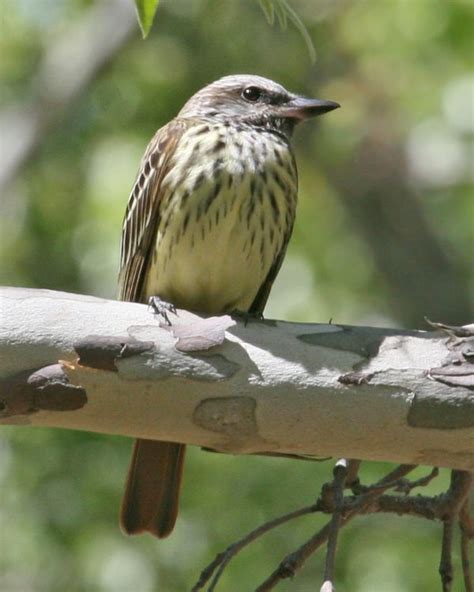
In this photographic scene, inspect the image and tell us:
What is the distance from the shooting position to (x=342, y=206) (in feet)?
29.7

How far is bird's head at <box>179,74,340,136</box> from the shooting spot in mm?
4406

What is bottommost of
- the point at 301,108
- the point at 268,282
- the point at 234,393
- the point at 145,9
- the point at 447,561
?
the point at 447,561

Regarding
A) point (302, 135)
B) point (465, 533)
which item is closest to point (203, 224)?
point (465, 533)

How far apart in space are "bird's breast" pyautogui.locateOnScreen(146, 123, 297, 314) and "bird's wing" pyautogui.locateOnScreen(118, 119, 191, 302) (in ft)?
0.14

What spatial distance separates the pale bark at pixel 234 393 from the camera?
2.65 metres

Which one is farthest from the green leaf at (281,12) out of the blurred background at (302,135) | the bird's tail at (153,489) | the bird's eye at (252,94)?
the blurred background at (302,135)

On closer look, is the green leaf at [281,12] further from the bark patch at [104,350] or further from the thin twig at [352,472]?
the thin twig at [352,472]

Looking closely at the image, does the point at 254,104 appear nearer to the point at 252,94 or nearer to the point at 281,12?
the point at 252,94

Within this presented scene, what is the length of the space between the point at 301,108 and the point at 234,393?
76.2 inches

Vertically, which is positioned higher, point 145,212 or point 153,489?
point 145,212

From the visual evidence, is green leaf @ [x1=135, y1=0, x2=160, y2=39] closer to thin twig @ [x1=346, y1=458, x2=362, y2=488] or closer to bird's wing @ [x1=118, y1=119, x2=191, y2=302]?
thin twig @ [x1=346, y1=458, x2=362, y2=488]

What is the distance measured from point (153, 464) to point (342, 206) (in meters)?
5.52

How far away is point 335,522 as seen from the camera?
8.63 feet

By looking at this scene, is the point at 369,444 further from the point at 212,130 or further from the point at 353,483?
the point at 212,130
